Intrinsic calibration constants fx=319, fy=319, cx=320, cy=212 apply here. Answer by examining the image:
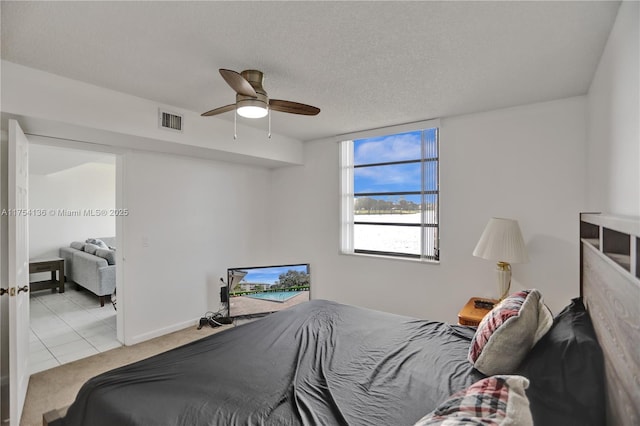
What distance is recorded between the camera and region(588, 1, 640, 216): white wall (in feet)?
4.45

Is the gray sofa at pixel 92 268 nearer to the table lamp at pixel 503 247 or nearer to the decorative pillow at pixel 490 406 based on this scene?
the table lamp at pixel 503 247

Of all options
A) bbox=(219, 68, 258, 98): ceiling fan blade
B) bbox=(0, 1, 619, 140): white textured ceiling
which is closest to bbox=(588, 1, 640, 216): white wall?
bbox=(0, 1, 619, 140): white textured ceiling

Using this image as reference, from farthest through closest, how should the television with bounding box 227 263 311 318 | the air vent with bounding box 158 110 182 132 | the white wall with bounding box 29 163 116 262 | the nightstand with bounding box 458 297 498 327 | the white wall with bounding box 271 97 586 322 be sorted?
the white wall with bounding box 29 163 116 262
the television with bounding box 227 263 311 318
the air vent with bounding box 158 110 182 132
the white wall with bounding box 271 97 586 322
the nightstand with bounding box 458 297 498 327

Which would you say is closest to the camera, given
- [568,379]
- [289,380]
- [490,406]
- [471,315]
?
[490,406]

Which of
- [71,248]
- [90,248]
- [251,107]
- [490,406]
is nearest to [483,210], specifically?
[251,107]

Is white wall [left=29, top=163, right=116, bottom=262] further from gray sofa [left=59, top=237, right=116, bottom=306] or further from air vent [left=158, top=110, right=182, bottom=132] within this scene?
air vent [left=158, top=110, right=182, bottom=132]

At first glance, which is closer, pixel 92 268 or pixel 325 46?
pixel 325 46

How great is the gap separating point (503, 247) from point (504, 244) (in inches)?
1.1

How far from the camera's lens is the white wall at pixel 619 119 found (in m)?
1.36

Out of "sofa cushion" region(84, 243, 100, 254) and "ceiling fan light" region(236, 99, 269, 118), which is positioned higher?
"ceiling fan light" region(236, 99, 269, 118)

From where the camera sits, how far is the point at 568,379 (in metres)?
1.10

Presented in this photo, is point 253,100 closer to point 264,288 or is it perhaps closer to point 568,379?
point 568,379

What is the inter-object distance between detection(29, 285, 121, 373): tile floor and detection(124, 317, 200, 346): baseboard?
0.53 ft

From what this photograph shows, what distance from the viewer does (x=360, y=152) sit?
4.13m
